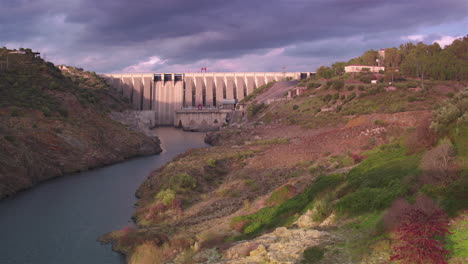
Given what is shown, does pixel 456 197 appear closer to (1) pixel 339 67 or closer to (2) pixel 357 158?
(2) pixel 357 158

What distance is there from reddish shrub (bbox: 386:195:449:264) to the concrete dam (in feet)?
297

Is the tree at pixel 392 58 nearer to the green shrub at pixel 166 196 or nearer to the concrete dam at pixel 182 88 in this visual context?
the concrete dam at pixel 182 88

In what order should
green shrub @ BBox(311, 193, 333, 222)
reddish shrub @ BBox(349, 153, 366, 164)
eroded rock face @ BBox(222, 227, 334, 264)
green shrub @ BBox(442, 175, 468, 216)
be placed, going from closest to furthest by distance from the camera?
green shrub @ BBox(442, 175, 468, 216)
eroded rock face @ BBox(222, 227, 334, 264)
green shrub @ BBox(311, 193, 333, 222)
reddish shrub @ BBox(349, 153, 366, 164)

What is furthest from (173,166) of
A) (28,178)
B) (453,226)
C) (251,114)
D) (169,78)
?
(169,78)

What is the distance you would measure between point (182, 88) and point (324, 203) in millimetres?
93645

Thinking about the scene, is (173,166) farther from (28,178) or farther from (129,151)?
(129,151)

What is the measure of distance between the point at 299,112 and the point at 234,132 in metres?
9.65

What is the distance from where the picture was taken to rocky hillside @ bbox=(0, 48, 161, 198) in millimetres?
36969

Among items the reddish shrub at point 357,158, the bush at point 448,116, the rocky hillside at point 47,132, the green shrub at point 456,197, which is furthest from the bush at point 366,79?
the green shrub at point 456,197

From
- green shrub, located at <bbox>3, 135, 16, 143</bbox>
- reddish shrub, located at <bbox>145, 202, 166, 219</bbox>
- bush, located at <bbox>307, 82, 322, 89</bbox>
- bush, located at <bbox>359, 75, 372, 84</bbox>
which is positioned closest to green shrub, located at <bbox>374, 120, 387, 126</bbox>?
reddish shrub, located at <bbox>145, 202, 166, 219</bbox>

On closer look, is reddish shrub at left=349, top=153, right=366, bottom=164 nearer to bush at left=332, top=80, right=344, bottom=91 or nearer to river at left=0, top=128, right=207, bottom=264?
river at left=0, top=128, right=207, bottom=264

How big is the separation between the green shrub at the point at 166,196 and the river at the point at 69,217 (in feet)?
7.33

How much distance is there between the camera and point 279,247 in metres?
11.9

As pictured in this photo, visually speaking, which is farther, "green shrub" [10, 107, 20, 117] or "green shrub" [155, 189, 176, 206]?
"green shrub" [10, 107, 20, 117]
